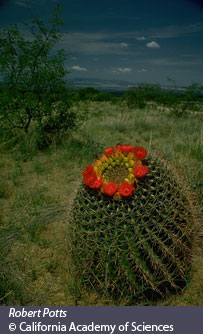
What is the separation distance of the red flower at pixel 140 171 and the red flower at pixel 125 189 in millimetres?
113

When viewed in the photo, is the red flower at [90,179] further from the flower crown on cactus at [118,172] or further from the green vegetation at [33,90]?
the green vegetation at [33,90]

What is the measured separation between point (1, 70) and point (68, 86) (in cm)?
162

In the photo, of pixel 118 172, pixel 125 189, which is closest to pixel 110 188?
pixel 125 189

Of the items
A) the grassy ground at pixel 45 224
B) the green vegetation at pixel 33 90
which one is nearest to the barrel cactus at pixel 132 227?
the grassy ground at pixel 45 224

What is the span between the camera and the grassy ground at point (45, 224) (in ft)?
7.54

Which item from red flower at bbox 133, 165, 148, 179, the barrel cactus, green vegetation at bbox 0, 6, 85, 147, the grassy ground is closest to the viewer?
the barrel cactus

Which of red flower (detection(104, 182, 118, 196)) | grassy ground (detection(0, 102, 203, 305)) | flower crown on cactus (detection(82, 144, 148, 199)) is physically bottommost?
grassy ground (detection(0, 102, 203, 305))

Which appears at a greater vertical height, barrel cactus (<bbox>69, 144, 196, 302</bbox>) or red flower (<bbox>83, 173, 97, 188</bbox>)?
red flower (<bbox>83, 173, 97, 188</bbox>)

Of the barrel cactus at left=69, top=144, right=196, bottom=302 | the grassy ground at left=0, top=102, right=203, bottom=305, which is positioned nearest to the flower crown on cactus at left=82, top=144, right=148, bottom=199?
the barrel cactus at left=69, top=144, right=196, bottom=302

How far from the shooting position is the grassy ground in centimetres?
230

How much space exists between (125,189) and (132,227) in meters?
0.29

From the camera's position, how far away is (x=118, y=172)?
2.25 metres

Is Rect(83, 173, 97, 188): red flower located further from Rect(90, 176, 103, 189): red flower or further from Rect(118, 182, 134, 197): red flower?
Rect(118, 182, 134, 197): red flower

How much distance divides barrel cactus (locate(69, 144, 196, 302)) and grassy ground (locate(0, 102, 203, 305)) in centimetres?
20
